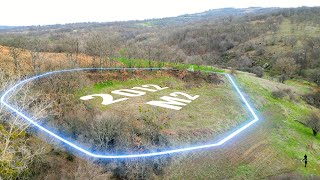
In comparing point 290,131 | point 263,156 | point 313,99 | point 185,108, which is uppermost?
point 185,108

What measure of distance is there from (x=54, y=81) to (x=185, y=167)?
1530 cm

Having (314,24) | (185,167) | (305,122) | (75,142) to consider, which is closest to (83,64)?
(75,142)

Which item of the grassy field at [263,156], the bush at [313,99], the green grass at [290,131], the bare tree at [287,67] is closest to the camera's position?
the grassy field at [263,156]

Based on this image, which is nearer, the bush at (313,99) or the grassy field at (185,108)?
the grassy field at (185,108)

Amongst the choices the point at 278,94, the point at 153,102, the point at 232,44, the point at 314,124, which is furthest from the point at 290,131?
the point at 232,44

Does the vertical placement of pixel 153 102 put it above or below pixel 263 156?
above

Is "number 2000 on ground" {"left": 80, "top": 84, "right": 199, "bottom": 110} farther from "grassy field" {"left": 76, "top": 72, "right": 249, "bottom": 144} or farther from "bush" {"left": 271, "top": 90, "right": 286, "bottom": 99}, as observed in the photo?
"bush" {"left": 271, "top": 90, "right": 286, "bottom": 99}

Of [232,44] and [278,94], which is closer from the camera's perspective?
[278,94]

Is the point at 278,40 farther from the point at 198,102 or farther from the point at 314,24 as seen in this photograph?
the point at 198,102

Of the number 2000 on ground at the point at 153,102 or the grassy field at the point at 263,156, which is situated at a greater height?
the number 2000 on ground at the point at 153,102

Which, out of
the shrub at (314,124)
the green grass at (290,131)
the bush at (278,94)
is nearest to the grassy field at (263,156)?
the green grass at (290,131)

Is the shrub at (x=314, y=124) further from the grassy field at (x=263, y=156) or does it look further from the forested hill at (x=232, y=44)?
the forested hill at (x=232, y=44)

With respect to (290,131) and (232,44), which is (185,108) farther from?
(232,44)

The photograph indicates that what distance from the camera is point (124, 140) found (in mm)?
23328
